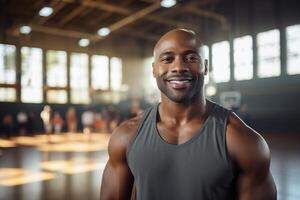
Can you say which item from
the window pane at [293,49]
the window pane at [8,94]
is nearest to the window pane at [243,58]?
the window pane at [293,49]

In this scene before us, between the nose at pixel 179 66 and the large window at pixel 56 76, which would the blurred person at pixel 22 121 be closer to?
the large window at pixel 56 76

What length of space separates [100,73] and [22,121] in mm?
4553

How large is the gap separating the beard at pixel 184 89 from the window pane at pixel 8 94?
14.2m

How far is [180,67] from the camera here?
88 centimetres

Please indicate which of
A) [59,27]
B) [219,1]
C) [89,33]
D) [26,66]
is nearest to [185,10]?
[219,1]

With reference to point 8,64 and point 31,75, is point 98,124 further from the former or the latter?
point 8,64

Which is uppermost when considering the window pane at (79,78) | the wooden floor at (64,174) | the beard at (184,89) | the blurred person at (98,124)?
the window pane at (79,78)

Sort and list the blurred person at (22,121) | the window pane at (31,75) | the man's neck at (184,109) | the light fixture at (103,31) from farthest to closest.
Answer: the window pane at (31,75), the light fixture at (103,31), the blurred person at (22,121), the man's neck at (184,109)

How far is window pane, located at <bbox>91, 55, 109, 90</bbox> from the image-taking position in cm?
1609

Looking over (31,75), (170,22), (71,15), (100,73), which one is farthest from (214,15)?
(31,75)

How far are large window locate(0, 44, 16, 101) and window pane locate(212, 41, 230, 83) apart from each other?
8.67 meters

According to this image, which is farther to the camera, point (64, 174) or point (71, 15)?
point (71, 15)

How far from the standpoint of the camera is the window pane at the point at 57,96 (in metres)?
14.8

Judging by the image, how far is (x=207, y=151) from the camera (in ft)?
2.77
